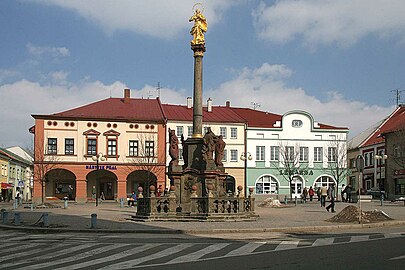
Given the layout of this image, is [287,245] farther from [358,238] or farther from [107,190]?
[107,190]

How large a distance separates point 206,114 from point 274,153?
32.6 ft

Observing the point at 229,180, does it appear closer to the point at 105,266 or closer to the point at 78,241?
the point at 78,241

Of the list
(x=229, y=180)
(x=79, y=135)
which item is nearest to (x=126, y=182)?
(x=79, y=135)

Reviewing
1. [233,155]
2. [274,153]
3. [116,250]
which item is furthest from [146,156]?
[116,250]

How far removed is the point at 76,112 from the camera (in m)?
62.5

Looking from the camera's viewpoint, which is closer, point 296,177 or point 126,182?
point 126,182

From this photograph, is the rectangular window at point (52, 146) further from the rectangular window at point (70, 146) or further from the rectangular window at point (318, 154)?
the rectangular window at point (318, 154)

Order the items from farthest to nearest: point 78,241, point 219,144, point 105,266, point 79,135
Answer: point 79,135 → point 219,144 → point 78,241 → point 105,266

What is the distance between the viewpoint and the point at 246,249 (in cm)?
1412

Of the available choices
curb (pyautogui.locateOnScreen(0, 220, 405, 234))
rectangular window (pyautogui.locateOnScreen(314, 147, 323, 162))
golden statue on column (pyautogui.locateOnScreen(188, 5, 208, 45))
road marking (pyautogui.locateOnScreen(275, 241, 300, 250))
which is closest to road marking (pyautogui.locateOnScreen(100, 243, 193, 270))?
road marking (pyautogui.locateOnScreen(275, 241, 300, 250))

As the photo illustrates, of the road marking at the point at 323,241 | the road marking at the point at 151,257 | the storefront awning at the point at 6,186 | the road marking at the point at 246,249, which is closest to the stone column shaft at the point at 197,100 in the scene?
the road marking at the point at 323,241

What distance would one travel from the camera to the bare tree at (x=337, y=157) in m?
66.6

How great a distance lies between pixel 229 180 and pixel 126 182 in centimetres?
1276

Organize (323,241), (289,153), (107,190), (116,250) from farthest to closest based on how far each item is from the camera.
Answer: (289,153)
(107,190)
(323,241)
(116,250)
